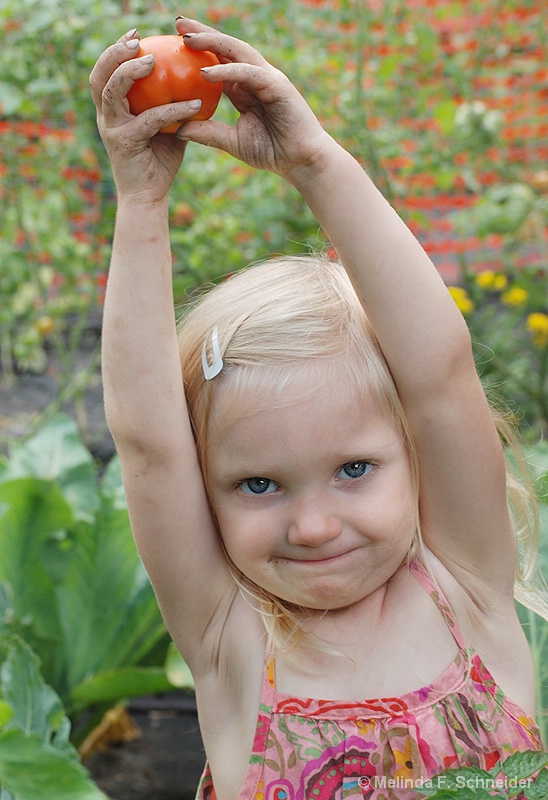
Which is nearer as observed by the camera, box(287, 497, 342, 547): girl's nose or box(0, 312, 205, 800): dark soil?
box(287, 497, 342, 547): girl's nose

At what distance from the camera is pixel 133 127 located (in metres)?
1.21

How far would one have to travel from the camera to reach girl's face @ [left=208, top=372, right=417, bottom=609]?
1.32 meters

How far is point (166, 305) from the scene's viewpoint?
4.32 feet

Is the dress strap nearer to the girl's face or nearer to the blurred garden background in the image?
the girl's face

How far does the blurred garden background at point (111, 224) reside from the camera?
2.56 metres

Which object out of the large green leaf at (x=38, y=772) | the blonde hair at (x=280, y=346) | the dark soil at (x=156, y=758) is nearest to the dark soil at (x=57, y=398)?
the dark soil at (x=156, y=758)

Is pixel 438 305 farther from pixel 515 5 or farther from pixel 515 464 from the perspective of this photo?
pixel 515 5

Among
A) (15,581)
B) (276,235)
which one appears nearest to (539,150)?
(276,235)

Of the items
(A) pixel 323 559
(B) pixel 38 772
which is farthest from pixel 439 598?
(B) pixel 38 772

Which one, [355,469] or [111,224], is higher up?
[111,224]

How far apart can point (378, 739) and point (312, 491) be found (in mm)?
348

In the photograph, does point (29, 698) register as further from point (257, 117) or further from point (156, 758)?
point (257, 117)

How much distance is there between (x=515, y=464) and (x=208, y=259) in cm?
208

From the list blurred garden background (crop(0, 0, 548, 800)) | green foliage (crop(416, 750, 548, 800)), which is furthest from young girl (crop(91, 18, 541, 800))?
blurred garden background (crop(0, 0, 548, 800))
